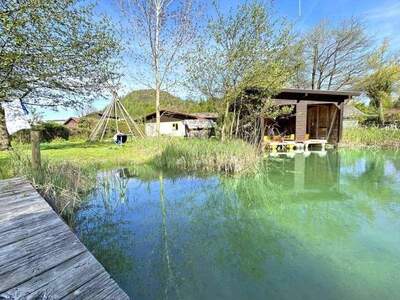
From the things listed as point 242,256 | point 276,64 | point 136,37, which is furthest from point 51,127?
point 242,256

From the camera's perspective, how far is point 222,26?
9742 mm

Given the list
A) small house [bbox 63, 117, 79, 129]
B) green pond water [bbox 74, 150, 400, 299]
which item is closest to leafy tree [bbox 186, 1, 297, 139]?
green pond water [bbox 74, 150, 400, 299]

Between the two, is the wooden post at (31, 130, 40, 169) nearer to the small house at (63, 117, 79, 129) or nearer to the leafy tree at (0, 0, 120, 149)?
the leafy tree at (0, 0, 120, 149)

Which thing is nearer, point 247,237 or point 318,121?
point 247,237

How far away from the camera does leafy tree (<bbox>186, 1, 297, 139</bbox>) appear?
951 cm

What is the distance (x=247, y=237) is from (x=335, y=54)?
2641 centimetres

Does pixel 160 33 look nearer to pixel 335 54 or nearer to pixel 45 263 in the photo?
pixel 45 263

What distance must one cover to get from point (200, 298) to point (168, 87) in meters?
12.3

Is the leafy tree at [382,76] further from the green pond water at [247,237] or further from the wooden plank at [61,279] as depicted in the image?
the wooden plank at [61,279]

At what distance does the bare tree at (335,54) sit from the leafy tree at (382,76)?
2429 mm

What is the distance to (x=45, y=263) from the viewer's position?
5.95 ft

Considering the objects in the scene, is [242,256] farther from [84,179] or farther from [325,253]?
[84,179]

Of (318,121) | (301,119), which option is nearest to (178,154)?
(301,119)

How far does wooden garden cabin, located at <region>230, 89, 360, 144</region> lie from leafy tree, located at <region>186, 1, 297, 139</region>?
108 centimetres
